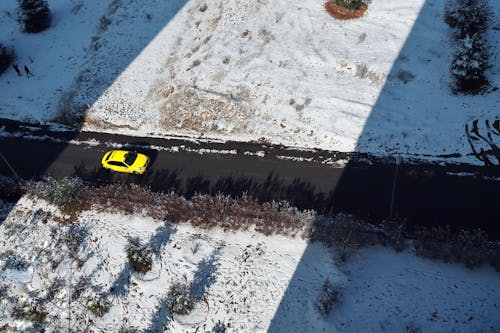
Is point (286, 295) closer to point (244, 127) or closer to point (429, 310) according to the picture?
point (429, 310)

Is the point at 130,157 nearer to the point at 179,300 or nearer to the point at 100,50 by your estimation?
the point at 179,300

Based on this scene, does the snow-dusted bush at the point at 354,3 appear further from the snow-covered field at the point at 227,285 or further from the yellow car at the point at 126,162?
the snow-covered field at the point at 227,285

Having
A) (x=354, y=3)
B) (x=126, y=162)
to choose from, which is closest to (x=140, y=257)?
(x=126, y=162)

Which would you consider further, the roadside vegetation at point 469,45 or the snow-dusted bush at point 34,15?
the snow-dusted bush at point 34,15

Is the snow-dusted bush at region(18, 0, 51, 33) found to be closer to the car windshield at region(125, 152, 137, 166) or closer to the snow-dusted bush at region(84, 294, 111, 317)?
the car windshield at region(125, 152, 137, 166)

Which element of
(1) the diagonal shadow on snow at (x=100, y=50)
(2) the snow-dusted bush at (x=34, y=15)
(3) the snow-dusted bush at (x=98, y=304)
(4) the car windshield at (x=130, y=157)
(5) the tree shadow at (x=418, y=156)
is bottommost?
(5) the tree shadow at (x=418, y=156)

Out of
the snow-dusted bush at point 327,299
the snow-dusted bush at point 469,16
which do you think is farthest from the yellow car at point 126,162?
the snow-dusted bush at point 469,16
